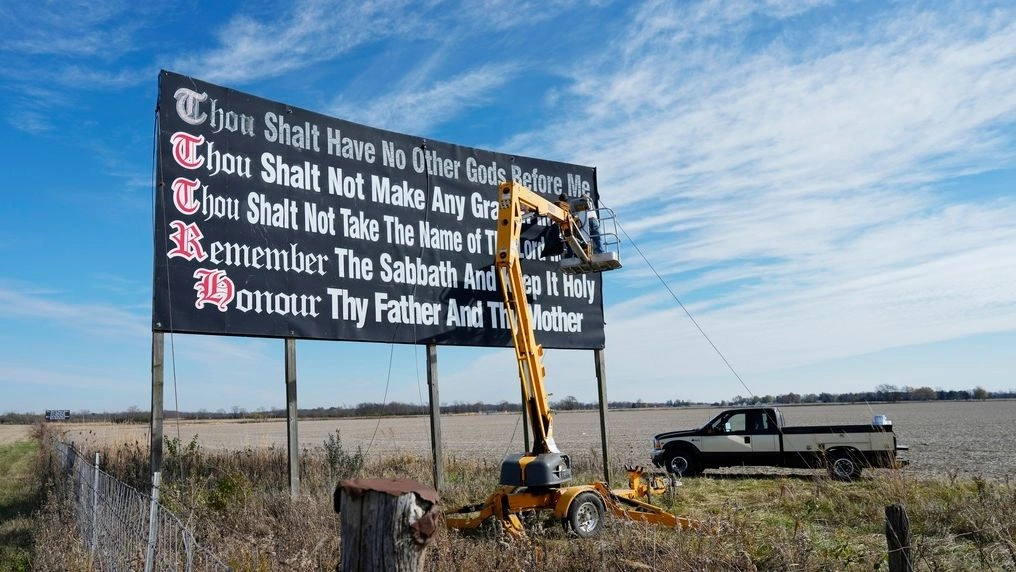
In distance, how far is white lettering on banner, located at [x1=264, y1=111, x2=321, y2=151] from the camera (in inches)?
416

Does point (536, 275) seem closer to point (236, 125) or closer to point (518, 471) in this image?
point (518, 471)

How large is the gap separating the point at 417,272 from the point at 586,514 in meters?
4.63

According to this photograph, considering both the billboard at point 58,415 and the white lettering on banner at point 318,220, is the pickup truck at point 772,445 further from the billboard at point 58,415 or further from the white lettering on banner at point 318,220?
the billboard at point 58,415

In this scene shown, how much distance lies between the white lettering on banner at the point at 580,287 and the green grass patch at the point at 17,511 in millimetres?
9161

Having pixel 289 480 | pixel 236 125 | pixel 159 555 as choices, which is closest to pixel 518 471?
pixel 289 480

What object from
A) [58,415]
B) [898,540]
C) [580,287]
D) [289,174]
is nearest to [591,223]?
[580,287]

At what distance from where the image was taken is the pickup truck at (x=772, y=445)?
626 inches

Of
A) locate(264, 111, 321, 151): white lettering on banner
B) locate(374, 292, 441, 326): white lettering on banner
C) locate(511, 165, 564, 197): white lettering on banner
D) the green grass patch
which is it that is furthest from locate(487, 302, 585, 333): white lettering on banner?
the green grass patch

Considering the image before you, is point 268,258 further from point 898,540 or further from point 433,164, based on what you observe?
point 898,540

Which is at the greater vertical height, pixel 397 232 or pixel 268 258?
pixel 397 232

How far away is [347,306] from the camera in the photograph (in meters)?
11.0

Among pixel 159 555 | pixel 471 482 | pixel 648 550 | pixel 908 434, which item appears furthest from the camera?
pixel 908 434

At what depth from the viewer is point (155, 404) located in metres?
8.76

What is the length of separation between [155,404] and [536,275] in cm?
696
